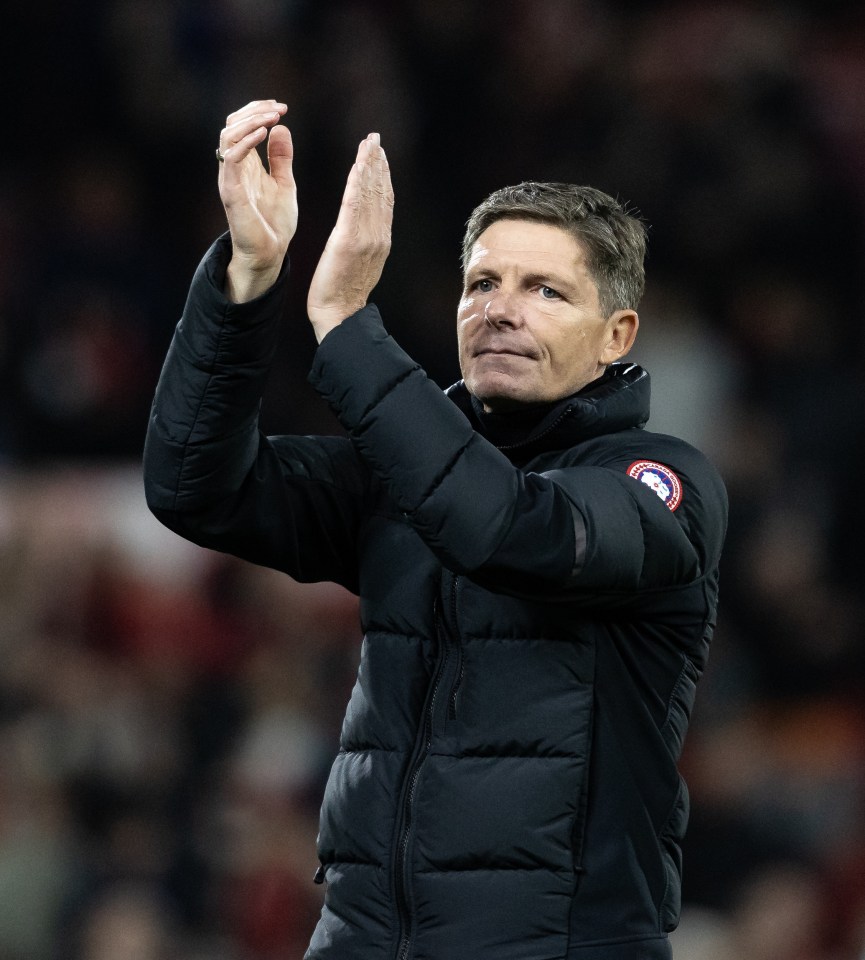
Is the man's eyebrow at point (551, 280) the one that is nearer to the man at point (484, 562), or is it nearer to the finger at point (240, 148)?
the man at point (484, 562)

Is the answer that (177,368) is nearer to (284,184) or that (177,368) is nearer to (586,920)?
(284,184)

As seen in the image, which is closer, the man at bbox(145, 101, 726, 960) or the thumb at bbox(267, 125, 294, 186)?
the man at bbox(145, 101, 726, 960)

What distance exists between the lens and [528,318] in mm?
1829

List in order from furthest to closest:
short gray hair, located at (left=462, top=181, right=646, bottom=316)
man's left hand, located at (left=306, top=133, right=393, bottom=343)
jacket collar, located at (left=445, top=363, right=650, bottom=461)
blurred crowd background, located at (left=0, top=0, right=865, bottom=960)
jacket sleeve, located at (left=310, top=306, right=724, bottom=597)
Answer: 1. blurred crowd background, located at (left=0, top=0, right=865, bottom=960)
2. short gray hair, located at (left=462, top=181, right=646, bottom=316)
3. jacket collar, located at (left=445, top=363, right=650, bottom=461)
4. man's left hand, located at (left=306, top=133, right=393, bottom=343)
5. jacket sleeve, located at (left=310, top=306, right=724, bottom=597)

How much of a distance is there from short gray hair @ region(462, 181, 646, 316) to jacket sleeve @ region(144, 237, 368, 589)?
31 centimetres

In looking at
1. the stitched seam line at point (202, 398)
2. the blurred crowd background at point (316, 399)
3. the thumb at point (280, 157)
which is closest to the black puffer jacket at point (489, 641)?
the stitched seam line at point (202, 398)

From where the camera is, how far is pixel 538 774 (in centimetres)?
164

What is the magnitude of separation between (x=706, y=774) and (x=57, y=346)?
2.29 meters

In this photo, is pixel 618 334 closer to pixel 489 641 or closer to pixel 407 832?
pixel 489 641

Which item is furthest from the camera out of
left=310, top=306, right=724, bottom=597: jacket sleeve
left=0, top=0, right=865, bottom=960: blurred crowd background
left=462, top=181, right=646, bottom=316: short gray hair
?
left=0, top=0, right=865, bottom=960: blurred crowd background

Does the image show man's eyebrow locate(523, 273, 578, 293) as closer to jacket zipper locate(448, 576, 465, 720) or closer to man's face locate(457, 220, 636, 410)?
man's face locate(457, 220, 636, 410)

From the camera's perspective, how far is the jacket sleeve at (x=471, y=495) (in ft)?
5.01

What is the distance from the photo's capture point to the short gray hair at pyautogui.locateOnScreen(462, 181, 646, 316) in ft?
6.18

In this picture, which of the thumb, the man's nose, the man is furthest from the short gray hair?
the thumb
